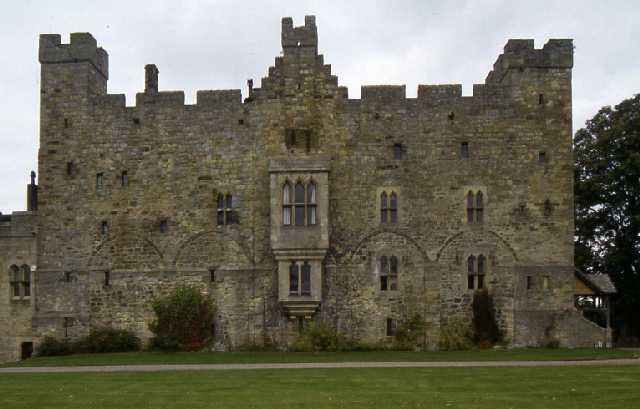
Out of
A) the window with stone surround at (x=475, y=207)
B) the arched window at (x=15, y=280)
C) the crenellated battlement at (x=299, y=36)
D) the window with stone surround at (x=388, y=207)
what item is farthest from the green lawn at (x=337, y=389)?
the crenellated battlement at (x=299, y=36)

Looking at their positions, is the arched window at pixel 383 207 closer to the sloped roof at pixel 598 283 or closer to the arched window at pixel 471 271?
the arched window at pixel 471 271

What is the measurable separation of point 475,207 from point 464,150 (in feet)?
8.40

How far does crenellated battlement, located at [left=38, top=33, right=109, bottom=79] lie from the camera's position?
3934 centimetres

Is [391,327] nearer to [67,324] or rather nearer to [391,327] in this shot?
[391,327]

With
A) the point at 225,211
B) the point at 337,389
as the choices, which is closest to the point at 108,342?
the point at 225,211

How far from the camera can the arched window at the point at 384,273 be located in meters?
37.6

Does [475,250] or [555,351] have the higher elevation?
[475,250]

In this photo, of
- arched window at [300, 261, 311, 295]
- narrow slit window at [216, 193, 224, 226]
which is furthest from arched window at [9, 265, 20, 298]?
arched window at [300, 261, 311, 295]

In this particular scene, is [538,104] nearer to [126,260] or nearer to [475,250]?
[475,250]

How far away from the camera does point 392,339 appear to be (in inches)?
1470

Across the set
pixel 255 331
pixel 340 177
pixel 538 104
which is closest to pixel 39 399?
pixel 255 331

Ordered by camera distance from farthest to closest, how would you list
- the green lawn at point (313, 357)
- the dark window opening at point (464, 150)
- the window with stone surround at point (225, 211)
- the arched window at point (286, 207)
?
the window with stone surround at point (225, 211) < the dark window opening at point (464, 150) < the arched window at point (286, 207) < the green lawn at point (313, 357)

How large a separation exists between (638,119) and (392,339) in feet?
63.2

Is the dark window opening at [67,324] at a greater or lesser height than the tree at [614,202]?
lesser
